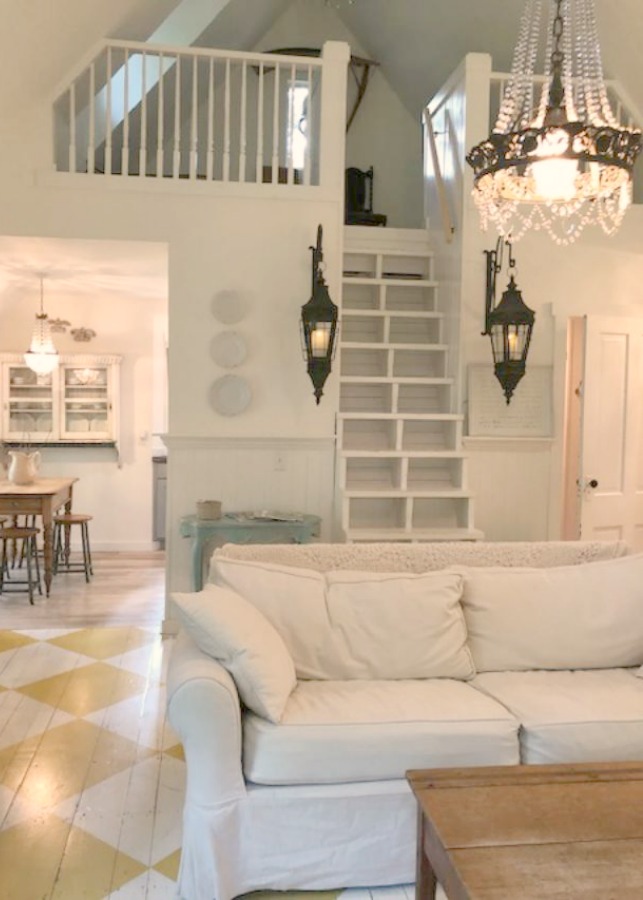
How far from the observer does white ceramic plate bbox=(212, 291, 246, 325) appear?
4.67 m

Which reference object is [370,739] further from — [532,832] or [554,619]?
[554,619]

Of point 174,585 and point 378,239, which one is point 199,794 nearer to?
point 174,585

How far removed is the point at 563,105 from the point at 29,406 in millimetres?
6117

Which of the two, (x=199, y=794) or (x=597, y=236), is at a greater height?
(x=597, y=236)

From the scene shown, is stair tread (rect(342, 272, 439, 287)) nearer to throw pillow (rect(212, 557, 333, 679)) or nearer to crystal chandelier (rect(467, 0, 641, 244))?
crystal chandelier (rect(467, 0, 641, 244))

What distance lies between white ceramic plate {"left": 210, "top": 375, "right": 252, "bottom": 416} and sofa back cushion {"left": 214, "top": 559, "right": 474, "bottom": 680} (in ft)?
6.59

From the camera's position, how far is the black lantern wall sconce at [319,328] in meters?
4.45

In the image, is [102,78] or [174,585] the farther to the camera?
[102,78]

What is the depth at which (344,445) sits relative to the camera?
16.8 ft

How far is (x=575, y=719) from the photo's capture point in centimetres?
237

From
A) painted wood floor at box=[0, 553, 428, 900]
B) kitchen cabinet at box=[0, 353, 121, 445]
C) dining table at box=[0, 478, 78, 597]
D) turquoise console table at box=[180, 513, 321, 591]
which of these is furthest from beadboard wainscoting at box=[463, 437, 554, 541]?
kitchen cabinet at box=[0, 353, 121, 445]

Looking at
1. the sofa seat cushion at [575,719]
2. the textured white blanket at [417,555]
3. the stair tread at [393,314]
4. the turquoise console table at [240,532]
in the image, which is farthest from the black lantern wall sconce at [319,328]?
the sofa seat cushion at [575,719]

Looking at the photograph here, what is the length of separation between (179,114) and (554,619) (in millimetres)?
4040

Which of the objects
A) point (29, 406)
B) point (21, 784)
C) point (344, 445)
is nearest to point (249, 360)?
point (344, 445)
